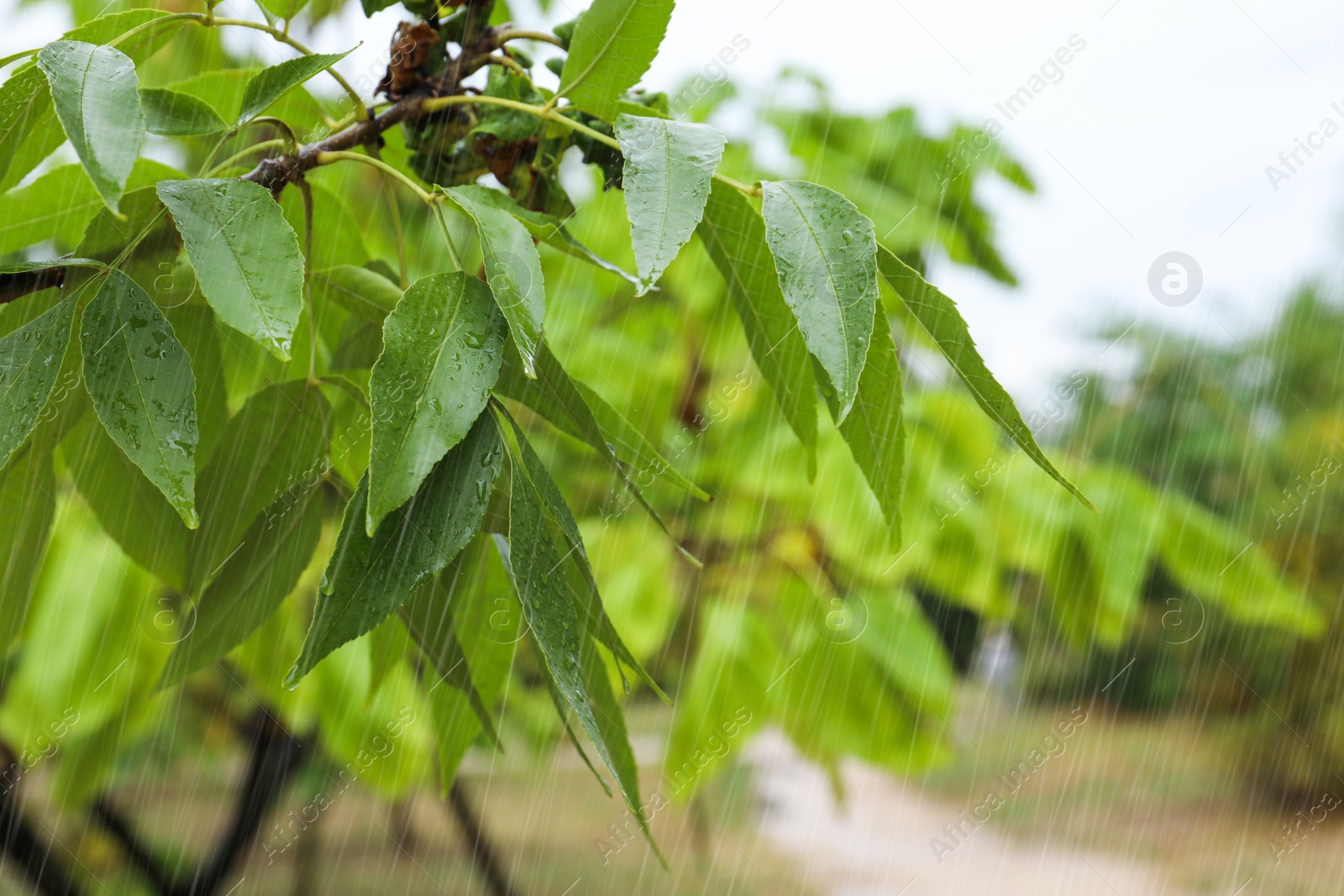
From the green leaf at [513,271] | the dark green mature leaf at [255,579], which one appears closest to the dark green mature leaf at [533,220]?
the green leaf at [513,271]

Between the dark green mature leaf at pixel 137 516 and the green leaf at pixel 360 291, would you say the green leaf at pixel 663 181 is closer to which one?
the green leaf at pixel 360 291

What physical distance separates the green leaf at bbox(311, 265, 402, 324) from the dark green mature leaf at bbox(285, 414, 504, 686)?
0.10 meters

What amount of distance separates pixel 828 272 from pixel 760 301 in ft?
0.24

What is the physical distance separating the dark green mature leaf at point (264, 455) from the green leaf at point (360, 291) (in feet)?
0.11

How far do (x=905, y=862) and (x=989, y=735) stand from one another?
1.55 m

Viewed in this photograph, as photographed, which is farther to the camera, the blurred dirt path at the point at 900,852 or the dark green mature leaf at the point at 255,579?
the blurred dirt path at the point at 900,852

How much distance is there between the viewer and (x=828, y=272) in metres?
0.24

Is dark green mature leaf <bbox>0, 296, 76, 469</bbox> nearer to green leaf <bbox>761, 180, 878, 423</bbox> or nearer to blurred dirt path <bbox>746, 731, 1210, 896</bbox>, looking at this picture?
green leaf <bbox>761, 180, 878, 423</bbox>

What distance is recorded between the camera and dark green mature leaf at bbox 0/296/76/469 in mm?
243

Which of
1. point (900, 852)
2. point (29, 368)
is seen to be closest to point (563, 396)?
point (29, 368)

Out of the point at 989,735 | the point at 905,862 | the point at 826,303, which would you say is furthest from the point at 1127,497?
the point at 989,735

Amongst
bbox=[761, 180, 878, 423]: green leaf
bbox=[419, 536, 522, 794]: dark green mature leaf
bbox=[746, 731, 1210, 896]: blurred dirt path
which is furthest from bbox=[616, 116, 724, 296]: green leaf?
bbox=[746, 731, 1210, 896]: blurred dirt path

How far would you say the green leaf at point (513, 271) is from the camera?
22 cm

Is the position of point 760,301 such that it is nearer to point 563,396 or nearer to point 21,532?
point 563,396
